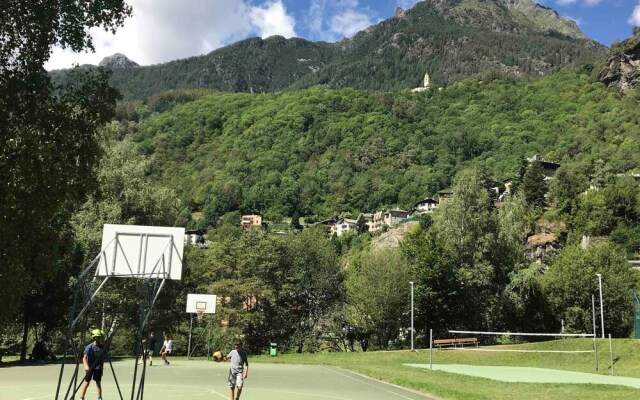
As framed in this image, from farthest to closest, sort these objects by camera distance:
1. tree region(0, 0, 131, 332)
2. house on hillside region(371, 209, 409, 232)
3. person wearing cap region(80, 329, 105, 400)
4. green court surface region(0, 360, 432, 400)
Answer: house on hillside region(371, 209, 409, 232)
green court surface region(0, 360, 432, 400)
person wearing cap region(80, 329, 105, 400)
tree region(0, 0, 131, 332)

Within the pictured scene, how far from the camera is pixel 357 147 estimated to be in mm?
186750

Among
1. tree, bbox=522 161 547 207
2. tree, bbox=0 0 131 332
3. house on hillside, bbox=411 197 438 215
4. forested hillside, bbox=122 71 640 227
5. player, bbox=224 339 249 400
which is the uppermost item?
forested hillside, bbox=122 71 640 227

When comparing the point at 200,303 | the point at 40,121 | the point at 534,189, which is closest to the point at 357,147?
the point at 534,189

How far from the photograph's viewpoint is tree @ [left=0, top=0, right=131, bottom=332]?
12.7 meters

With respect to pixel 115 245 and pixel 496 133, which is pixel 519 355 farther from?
pixel 496 133

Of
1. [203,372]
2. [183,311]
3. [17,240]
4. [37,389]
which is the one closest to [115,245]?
[17,240]

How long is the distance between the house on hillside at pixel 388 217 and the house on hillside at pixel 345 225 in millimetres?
5544

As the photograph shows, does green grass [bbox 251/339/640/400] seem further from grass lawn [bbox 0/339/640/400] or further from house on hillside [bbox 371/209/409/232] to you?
house on hillside [bbox 371/209/409/232]

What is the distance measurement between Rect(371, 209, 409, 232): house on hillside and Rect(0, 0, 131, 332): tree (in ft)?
482

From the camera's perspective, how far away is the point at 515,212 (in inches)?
2330

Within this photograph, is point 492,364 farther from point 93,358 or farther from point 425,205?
point 425,205

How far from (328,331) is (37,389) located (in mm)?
39200

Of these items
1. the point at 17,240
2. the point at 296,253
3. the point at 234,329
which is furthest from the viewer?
the point at 296,253

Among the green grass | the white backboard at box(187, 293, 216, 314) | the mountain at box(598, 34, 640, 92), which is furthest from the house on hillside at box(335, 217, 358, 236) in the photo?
the white backboard at box(187, 293, 216, 314)
